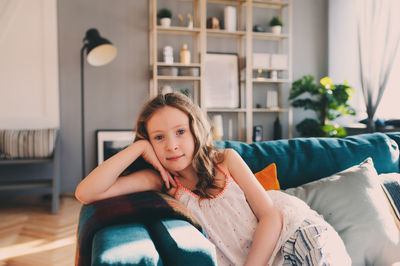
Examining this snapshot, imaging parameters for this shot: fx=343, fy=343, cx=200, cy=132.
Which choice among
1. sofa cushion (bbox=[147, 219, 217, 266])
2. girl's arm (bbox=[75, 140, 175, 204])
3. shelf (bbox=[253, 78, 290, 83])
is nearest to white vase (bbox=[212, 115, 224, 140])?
shelf (bbox=[253, 78, 290, 83])

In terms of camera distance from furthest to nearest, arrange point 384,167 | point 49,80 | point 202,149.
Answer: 1. point 49,80
2. point 384,167
3. point 202,149

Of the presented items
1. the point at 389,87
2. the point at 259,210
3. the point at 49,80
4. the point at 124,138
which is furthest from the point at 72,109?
the point at 389,87

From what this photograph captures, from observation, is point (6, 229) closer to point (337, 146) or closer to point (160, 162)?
point (160, 162)

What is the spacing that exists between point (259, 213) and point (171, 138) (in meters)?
0.40

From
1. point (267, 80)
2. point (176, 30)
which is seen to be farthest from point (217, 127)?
point (176, 30)

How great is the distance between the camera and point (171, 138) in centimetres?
121

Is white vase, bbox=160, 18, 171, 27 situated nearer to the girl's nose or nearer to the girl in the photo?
the girl

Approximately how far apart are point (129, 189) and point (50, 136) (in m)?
2.50

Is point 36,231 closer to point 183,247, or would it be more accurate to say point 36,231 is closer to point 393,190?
point 183,247

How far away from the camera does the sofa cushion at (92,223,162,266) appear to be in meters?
0.72

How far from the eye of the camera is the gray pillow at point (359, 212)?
124cm

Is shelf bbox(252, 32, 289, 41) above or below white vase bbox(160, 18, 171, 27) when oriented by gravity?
below

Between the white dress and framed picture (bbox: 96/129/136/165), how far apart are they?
2753 millimetres

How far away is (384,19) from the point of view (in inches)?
152
